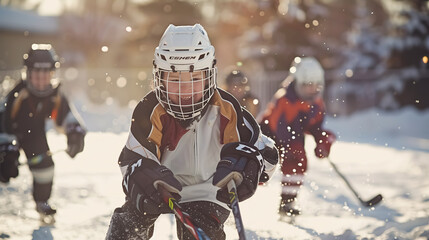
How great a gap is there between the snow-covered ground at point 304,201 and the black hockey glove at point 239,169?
6.91ft

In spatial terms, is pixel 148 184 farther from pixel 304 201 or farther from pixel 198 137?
pixel 304 201

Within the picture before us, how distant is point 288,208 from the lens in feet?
20.4

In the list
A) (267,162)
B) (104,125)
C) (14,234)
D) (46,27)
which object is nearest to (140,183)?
(267,162)

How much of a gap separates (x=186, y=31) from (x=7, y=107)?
3398 mm

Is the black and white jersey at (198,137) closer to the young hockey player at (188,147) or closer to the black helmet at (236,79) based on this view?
the young hockey player at (188,147)

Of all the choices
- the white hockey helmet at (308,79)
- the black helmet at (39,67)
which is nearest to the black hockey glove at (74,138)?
the black helmet at (39,67)

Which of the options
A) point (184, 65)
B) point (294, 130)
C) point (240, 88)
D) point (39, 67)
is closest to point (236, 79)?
point (240, 88)

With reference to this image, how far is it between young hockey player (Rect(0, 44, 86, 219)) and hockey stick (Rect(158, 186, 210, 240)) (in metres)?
3.22

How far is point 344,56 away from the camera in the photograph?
22391 millimetres

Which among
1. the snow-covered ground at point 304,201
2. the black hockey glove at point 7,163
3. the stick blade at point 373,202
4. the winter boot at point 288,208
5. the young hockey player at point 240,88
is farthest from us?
the young hockey player at point 240,88

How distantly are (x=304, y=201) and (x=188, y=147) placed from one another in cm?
390

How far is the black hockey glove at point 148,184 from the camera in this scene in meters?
2.84

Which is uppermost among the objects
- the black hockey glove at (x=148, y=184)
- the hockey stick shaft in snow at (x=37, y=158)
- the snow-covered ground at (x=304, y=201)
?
the black hockey glove at (x=148, y=184)

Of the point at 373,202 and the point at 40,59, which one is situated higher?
the point at 40,59
